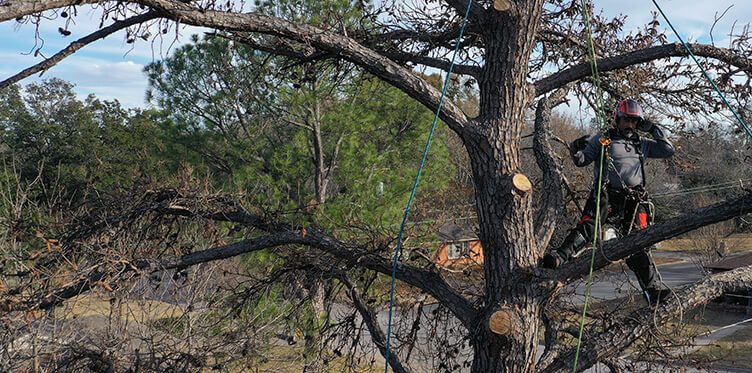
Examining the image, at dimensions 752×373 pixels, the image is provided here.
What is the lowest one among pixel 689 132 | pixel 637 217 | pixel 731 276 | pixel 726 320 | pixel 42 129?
pixel 726 320

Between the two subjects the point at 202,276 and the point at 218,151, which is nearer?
the point at 202,276

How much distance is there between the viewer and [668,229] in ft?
11.3

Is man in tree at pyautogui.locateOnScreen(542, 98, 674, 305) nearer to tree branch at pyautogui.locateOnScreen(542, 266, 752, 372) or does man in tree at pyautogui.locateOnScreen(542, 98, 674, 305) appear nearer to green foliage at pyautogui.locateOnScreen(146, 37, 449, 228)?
tree branch at pyautogui.locateOnScreen(542, 266, 752, 372)

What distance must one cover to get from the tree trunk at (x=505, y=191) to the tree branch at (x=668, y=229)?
0.44m

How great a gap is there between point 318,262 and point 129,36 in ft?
7.49

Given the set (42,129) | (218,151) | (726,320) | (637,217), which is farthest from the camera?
(42,129)

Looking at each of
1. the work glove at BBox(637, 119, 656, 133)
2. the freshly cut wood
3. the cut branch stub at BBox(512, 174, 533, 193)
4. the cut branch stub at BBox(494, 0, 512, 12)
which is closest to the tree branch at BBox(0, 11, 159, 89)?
the cut branch stub at BBox(494, 0, 512, 12)

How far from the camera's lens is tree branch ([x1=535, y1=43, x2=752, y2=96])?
15.1 feet

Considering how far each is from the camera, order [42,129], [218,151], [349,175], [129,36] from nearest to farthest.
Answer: [129,36], [349,175], [218,151], [42,129]

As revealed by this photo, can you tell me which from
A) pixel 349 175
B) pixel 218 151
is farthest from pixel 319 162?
pixel 218 151

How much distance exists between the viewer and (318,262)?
5070 millimetres

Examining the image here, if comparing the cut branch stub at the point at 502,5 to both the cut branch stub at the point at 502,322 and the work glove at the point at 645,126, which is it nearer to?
the work glove at the point at 645,126

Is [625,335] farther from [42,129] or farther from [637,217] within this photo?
[42,129]

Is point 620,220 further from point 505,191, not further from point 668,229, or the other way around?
point 668,229
